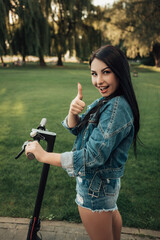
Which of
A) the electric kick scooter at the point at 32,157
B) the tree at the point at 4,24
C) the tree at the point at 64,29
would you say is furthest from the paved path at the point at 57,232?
the tree at the point at 64,29

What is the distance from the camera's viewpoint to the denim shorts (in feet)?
4.91

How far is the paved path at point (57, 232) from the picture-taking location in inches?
93.5

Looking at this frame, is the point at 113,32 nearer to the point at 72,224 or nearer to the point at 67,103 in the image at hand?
the point at 67,103

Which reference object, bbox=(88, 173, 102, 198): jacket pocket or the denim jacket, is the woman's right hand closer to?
the denim jacket

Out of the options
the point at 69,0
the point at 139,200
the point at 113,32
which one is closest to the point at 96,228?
the point at 139,200

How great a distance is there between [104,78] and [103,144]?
452 mm

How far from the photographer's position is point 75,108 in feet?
5.02

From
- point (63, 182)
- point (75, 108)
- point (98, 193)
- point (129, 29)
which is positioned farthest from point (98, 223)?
point (129, 29)

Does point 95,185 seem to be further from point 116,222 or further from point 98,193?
point 116,222

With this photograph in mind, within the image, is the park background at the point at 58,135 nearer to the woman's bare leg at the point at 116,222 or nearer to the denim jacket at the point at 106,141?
the denim jacket at the point at 106,141

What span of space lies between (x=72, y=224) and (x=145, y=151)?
8.85 ft

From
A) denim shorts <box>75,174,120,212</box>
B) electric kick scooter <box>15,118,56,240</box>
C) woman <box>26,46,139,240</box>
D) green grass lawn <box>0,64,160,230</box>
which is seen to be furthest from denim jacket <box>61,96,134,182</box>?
green grass lawn <box>0,64,160,230</box>

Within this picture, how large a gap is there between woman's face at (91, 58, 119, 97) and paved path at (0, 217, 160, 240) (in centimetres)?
182

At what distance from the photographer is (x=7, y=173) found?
12.5 ft
